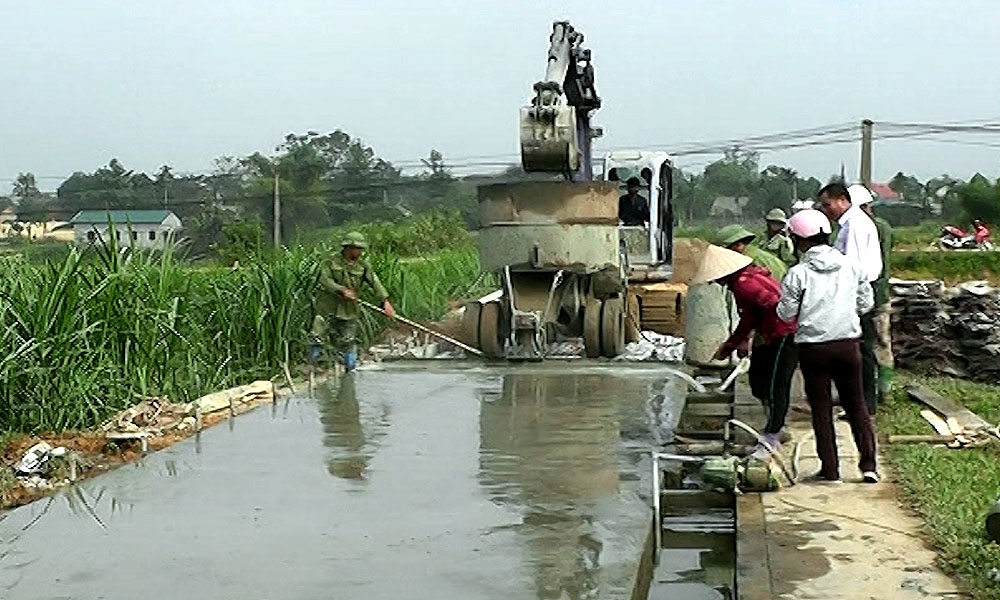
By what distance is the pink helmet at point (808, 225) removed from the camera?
23.0 ft

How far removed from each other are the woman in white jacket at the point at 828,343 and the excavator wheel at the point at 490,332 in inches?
235

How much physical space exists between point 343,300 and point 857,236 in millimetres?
5424

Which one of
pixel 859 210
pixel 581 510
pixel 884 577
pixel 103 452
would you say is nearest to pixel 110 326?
pixel 103 452

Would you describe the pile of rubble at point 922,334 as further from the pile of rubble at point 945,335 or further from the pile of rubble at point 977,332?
the pile of rubble at point 977,332

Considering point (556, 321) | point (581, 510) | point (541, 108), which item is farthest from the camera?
point (556, 321)

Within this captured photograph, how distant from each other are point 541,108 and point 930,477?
6.28m

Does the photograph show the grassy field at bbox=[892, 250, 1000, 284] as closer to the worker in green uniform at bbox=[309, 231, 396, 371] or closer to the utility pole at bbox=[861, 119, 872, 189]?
the utility pole at bbox=[861, 119, 872, 189]

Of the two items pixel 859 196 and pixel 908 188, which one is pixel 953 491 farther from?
pixel 908 188

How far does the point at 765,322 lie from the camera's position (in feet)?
25.3

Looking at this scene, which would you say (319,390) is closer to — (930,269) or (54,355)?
(54,355)

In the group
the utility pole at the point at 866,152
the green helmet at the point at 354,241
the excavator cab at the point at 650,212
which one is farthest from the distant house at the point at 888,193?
the green helmet at the point at 354,241

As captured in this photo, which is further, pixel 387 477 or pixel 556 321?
pixel 556 321

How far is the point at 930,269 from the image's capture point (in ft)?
80.2

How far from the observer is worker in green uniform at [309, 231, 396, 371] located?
39.8 ft
